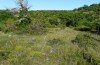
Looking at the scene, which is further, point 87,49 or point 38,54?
point 87,49

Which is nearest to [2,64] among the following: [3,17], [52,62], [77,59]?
[52,62]

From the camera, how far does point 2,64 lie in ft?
35.1

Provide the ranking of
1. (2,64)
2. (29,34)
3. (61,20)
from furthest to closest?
(61,20) → (29,34) → (2,64)

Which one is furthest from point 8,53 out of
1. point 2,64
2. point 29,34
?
point 29,34

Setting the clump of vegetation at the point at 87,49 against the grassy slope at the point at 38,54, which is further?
the clump of vegetation at the point at 87,49

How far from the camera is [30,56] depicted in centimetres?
1201

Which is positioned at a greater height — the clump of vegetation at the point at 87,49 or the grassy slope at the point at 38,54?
the grassy slope at the point at 38,54

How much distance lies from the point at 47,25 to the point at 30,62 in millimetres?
15081

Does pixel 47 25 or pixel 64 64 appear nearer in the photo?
pixel 64 64

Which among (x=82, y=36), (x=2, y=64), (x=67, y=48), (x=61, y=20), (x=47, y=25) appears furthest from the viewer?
(x=61, y=20)

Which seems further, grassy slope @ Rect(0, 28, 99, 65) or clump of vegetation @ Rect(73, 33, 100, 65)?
clump of vegetation @ Rect(73, 33, 100, 65)

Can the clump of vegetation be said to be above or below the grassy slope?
below

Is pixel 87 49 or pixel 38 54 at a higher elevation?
pixel 38 54

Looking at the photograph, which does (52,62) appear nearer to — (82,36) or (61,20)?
(82,36)
